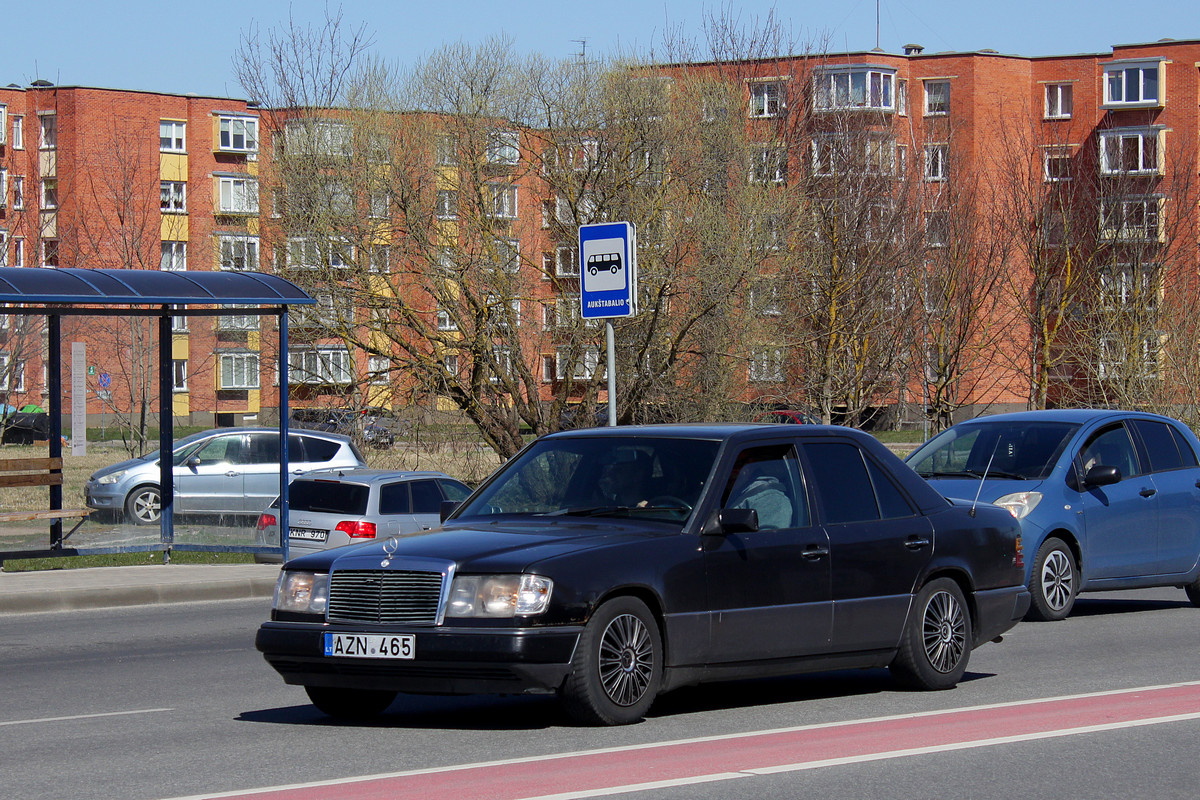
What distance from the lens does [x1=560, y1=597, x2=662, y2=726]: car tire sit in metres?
7.18

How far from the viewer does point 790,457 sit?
8625 millimetres

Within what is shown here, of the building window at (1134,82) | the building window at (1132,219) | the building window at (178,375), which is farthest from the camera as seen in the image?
the building window at (1134,82)

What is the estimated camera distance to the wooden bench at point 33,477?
56.0 ft

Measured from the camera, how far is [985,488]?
13.2 metres

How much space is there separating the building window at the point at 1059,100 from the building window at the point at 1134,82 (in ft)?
6.02

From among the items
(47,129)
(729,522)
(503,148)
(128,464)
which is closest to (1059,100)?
(47,129)

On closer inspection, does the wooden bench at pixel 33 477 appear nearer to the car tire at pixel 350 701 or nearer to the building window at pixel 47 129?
the car tire at pixel 350 701

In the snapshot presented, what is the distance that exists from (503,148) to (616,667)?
20.0 m

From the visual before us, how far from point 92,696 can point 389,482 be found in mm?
7922

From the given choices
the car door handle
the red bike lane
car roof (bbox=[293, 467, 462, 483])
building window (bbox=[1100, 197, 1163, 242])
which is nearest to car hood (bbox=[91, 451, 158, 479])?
car roof (bbox=[293, 467, 462, 483])

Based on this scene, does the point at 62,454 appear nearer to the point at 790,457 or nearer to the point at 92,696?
the point at 92,696

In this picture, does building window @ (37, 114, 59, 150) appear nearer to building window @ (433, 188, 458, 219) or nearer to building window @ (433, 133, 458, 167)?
building window @ (433, 133, 458, 167)

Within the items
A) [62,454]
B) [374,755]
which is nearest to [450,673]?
[374,755]

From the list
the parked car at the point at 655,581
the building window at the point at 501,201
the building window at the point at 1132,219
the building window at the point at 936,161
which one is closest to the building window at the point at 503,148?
the building window at the point at 501,201
